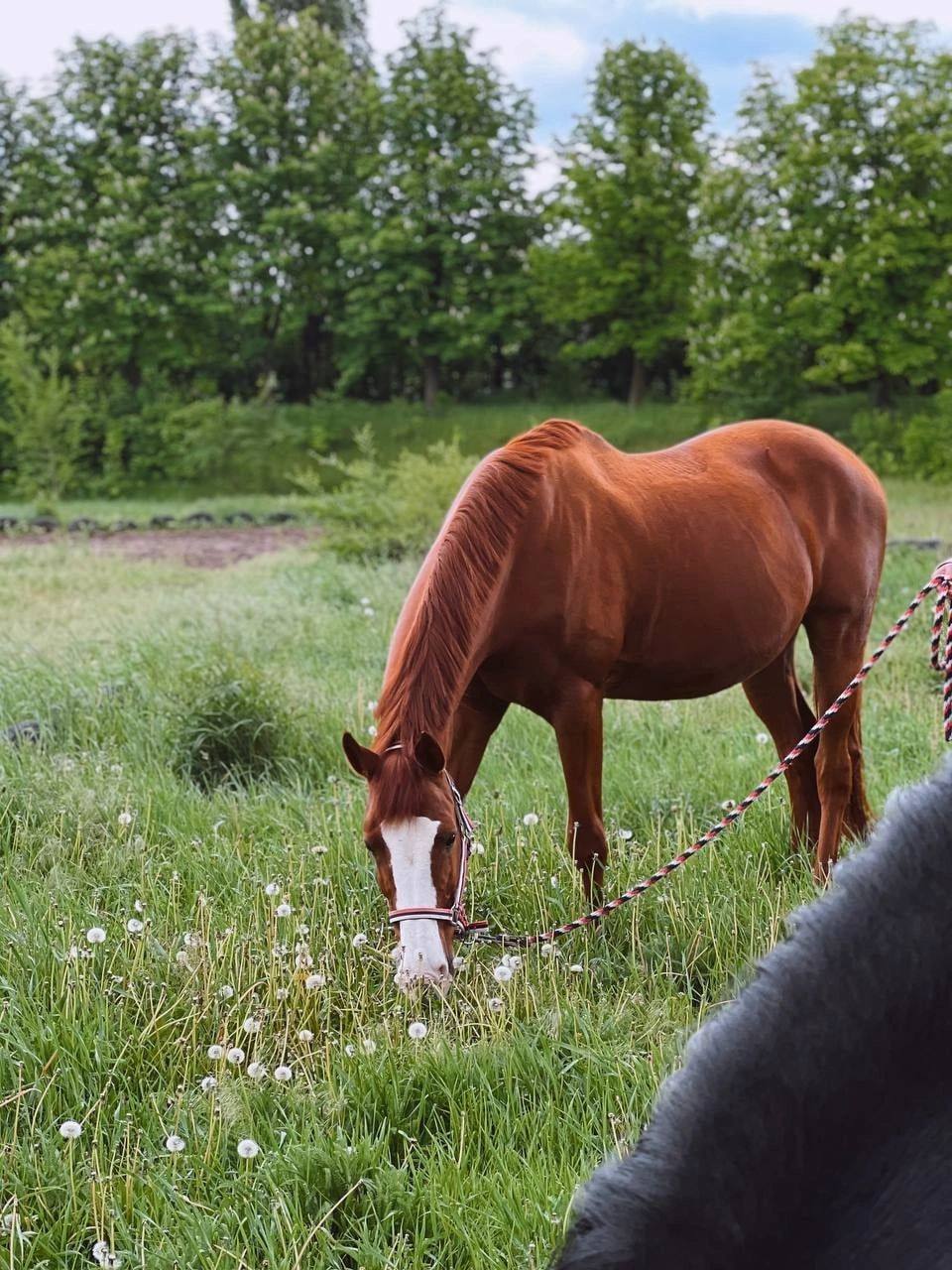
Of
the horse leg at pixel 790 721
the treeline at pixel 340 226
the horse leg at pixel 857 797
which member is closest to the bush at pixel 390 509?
the horse leg at pixel 790 721

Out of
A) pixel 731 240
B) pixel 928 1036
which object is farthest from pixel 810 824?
pixel 731 240

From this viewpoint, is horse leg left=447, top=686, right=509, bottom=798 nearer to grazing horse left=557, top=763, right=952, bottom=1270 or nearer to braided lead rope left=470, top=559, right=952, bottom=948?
braided lead rope left=470, top=559, right=952, bottom=948

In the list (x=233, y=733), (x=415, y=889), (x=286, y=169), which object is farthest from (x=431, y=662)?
(x=286, y=169)

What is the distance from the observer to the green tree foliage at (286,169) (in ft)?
106

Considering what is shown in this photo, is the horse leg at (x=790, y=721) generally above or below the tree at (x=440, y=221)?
below

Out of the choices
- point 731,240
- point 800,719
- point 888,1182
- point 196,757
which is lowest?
point 196,757

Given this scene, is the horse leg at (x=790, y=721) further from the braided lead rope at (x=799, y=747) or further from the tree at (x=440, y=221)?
the tree at (x=440, y=221)

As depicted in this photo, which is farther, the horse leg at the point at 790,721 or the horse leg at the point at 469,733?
the horse leg at the point at 790,721

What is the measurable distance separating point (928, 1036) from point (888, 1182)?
0.10 meters

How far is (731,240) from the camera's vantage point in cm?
2933

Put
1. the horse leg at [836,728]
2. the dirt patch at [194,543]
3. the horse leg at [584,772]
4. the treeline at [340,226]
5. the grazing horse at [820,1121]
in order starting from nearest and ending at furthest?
the grazing horse at [820,1121], the horse leg at [584,772], the horse leg at [836,728], the dirt patch at [194,543], the treeline at [340,226]

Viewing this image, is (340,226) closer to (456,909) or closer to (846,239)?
(846,239)

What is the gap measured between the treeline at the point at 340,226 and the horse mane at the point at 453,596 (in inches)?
1026

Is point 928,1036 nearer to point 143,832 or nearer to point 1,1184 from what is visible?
point 1,1184
